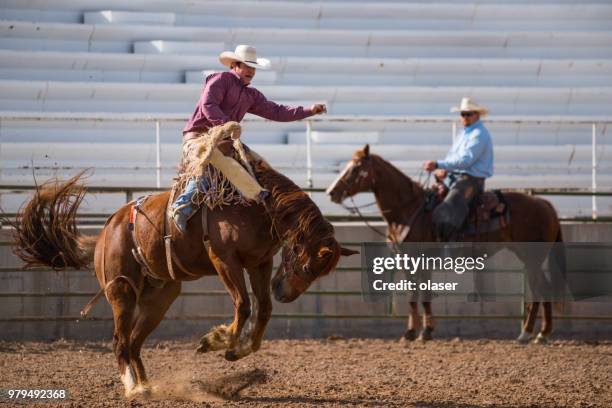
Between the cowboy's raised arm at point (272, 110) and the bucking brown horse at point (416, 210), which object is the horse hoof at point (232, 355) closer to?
the cowboy's raised arm at point (272, 110)

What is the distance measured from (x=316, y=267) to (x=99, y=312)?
12.8ft

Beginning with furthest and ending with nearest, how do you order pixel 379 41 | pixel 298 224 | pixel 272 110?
pixel 379 41 < pixel 272 110 < pixel 298 224

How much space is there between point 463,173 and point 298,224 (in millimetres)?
3596

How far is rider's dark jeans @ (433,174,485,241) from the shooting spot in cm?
840

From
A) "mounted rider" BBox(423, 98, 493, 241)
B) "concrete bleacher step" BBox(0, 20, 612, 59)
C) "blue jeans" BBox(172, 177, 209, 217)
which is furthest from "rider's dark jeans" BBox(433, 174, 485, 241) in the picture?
"concrete bleacher step" BBox(0, 20, 612, 59)

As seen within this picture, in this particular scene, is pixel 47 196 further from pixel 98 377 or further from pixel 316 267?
pixel 316 267

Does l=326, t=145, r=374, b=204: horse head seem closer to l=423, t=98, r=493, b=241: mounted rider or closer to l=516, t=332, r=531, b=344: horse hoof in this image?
→ l=423, t=98, r=493, b=241: mounted rider

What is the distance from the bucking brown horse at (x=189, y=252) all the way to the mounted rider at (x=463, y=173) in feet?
9.70

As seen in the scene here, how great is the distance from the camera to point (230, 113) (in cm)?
579

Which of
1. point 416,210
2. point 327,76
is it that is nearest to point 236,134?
point 416,210

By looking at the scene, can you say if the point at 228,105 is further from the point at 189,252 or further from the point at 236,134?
the point at 189,252

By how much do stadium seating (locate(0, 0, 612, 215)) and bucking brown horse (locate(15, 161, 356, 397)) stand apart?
13.5 ft

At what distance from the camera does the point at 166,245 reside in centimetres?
568

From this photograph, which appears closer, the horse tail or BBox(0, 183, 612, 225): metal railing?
the horse tail
